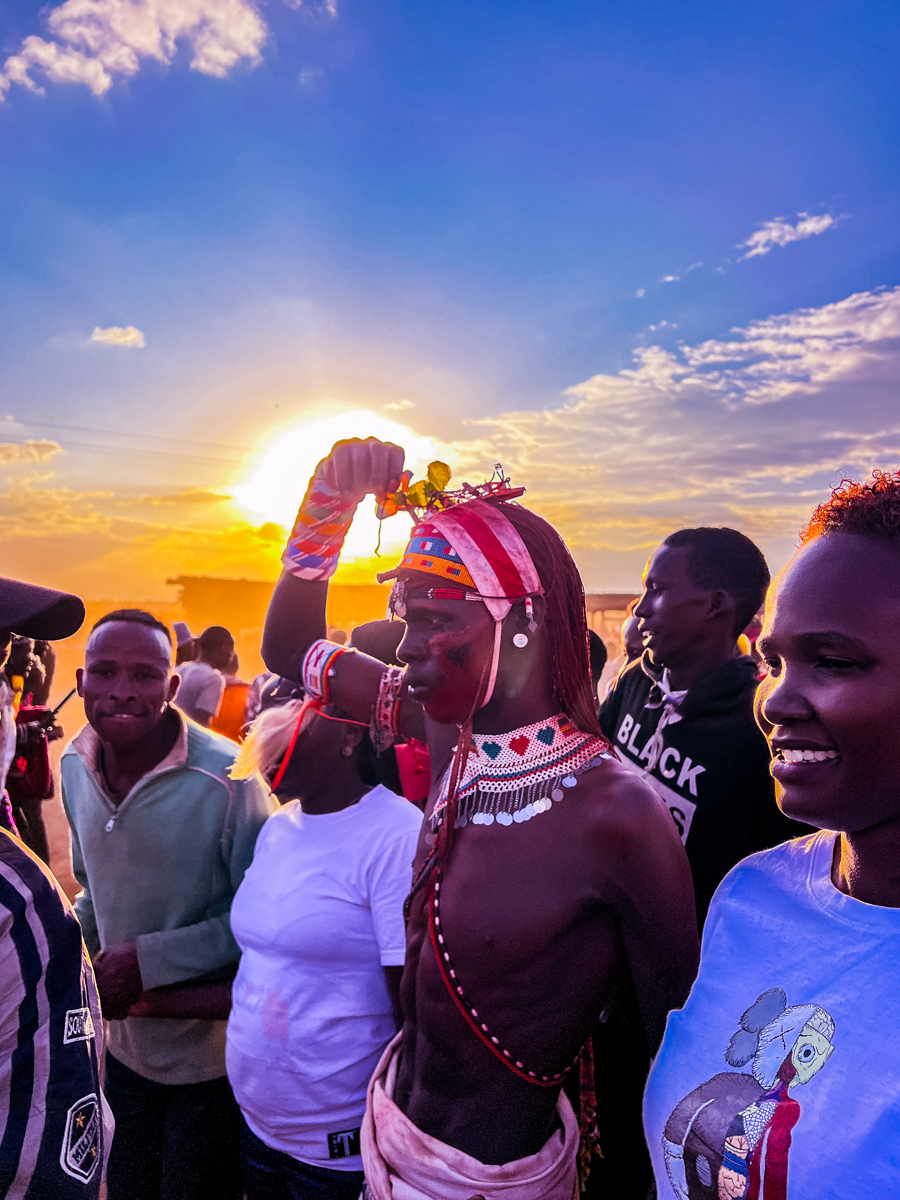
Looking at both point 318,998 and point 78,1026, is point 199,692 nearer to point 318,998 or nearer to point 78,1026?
point 318,998

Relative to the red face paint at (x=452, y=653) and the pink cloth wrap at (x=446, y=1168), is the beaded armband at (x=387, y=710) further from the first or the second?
the pink cloth wrap at (x=446, y=1168)

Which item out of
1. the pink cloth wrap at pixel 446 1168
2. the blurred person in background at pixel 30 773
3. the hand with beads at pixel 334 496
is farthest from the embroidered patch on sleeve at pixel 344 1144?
the blurred person in background at pixel 30 773

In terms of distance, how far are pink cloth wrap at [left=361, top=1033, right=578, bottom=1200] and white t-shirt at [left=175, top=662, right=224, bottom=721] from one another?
4.82m

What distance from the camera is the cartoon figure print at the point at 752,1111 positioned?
1.14 meters

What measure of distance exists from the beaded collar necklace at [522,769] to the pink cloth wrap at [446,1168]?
804 mm

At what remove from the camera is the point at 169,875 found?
10.8 ft

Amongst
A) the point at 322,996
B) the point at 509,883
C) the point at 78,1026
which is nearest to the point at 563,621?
the point at 509,883

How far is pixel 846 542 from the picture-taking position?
4.34 feet

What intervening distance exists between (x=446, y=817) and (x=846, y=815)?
125 cm

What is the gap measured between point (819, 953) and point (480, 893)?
1027mm

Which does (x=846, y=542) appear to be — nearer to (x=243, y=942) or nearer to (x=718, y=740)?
(x=718, y=740)

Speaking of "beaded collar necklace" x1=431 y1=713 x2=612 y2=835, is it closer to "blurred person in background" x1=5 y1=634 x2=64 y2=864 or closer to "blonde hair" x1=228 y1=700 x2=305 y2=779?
"blonde hair" x1=228 y1=700 x2=305 y2=779

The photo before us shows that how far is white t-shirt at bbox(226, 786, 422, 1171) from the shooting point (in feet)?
8.48

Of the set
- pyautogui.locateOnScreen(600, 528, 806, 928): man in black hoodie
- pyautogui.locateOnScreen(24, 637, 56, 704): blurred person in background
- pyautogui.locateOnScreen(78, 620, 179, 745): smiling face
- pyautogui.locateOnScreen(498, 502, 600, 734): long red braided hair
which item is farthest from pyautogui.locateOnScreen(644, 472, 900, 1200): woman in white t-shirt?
pyautogui.locateOnScreen(24, 637, 56, 704): blurred person in background
